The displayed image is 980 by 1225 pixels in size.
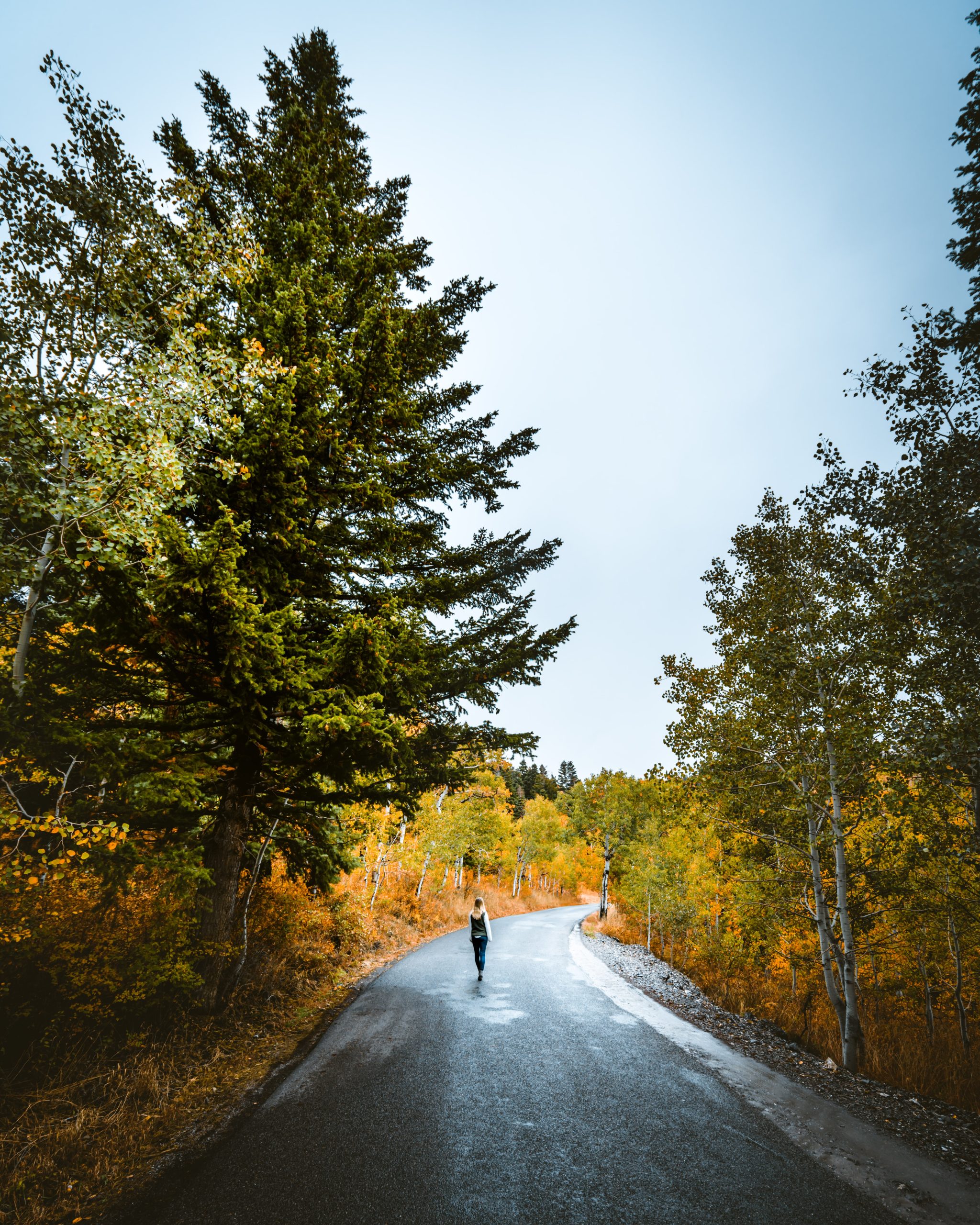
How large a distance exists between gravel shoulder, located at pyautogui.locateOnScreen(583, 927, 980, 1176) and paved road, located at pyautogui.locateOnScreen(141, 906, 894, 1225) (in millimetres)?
1558

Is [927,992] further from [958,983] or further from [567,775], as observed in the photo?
[567,775]

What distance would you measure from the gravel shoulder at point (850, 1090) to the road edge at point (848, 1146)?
276mm

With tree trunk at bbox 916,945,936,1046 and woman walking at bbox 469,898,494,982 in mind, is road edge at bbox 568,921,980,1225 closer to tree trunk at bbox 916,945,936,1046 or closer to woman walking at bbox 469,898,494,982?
woman walking at bbox 469,898,494,982

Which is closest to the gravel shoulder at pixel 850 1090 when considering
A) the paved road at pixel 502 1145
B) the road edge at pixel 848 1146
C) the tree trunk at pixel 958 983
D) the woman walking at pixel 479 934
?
the road edge at pixel 848 1146

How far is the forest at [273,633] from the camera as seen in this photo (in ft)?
16.6

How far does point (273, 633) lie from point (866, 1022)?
2274 cm

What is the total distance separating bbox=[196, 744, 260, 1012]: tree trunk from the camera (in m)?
6.65

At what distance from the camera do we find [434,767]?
858cm

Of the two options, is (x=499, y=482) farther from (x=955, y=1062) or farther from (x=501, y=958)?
(x=955, y=1062)

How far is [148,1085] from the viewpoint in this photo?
16.4 feet

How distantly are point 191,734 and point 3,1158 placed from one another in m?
4.19

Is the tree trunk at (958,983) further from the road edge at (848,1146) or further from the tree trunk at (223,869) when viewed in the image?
the tree trunk at (223,869)

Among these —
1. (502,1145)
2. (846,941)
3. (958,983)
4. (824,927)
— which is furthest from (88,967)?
(958,983)

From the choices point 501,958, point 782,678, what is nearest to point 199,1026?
point 501,958
